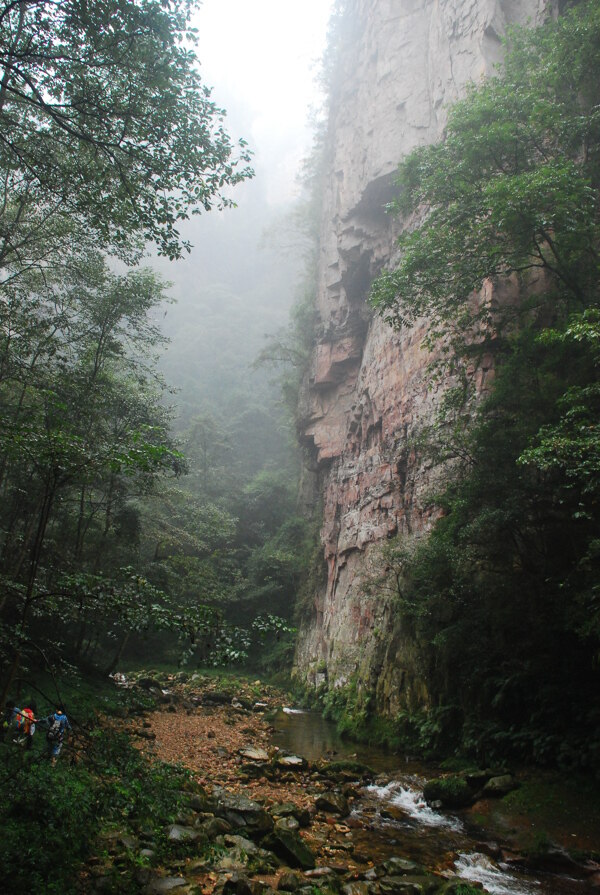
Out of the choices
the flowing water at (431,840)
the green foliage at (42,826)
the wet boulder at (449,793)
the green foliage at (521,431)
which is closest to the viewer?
the green foliage at (42,826)

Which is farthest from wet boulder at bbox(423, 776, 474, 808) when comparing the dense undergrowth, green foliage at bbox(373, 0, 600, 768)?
the dense undergrowth

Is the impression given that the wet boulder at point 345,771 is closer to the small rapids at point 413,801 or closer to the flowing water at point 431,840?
the flowing water at point 431,840

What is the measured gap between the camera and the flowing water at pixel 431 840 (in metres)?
5.98

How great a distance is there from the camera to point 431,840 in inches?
282

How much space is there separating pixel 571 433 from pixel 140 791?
6.96 m

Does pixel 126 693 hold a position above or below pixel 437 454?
below

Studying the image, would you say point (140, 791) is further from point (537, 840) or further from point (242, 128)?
point (242, 128)

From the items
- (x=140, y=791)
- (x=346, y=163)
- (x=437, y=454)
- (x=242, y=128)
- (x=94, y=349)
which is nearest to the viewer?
(x=140, y=791)

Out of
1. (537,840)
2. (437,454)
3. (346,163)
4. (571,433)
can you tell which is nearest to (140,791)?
(537,840)

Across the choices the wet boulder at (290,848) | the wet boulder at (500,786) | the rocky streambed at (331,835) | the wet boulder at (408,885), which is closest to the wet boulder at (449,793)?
the rocky streambed at (331,835)

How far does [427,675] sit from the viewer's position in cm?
1238

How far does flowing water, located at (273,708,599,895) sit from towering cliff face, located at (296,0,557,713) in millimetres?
3256

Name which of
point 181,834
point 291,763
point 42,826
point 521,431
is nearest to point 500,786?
point 291,763

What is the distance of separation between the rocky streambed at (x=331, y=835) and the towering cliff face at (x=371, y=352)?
3.83 metres
